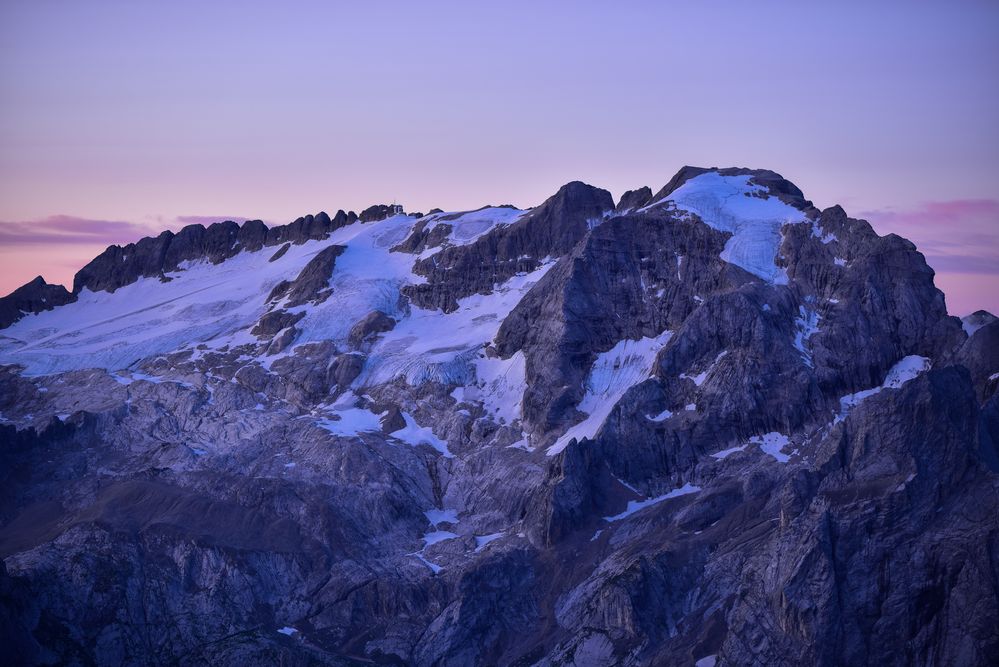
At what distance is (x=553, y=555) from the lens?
7830 inches

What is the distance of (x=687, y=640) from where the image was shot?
6924 inches

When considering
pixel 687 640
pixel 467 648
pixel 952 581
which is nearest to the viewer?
pixel 952 581

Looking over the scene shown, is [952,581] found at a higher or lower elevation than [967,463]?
lower

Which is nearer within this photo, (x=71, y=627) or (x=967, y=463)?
(x=967, y=463)

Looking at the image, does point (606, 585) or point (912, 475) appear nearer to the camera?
point (912, 475)

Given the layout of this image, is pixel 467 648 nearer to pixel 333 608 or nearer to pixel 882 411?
pixel 333 608

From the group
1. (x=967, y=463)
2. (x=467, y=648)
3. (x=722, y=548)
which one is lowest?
(x=467, y=648)

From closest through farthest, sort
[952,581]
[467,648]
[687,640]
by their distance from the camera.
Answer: [952,581], [687,640], [467,648]

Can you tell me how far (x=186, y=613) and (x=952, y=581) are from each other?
9139cm

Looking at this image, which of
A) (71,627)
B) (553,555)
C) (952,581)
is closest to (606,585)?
(553,555)

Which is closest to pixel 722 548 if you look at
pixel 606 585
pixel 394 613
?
pixel 606 585

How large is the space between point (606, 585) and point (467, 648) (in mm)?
18150

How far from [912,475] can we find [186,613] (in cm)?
8832

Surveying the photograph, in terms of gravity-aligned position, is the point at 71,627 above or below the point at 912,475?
below
